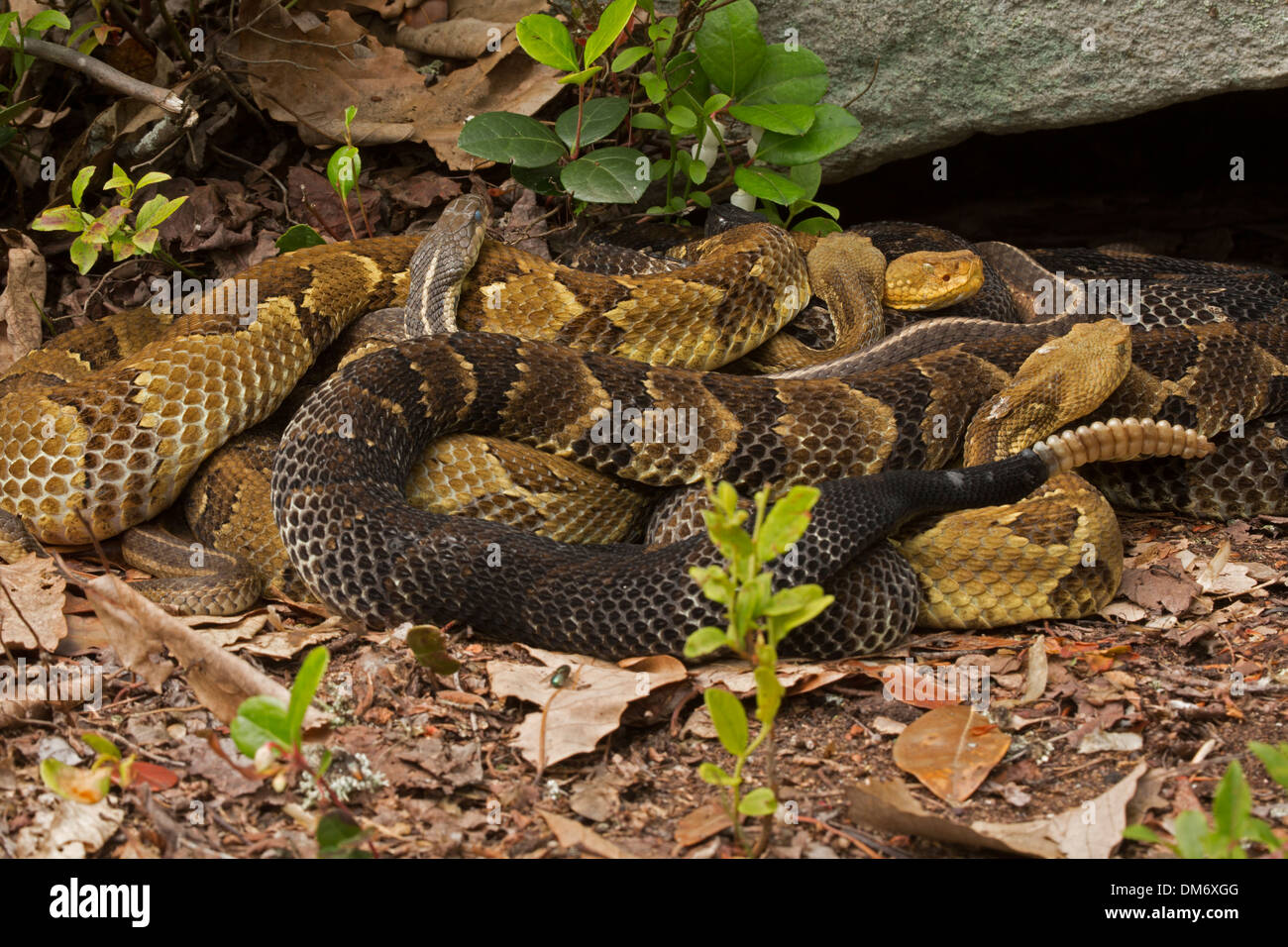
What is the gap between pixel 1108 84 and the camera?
5656 mm

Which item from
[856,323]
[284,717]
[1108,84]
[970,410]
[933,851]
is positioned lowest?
[933,851]

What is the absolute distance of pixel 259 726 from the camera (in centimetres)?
244

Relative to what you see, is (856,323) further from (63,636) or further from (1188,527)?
(63,636)

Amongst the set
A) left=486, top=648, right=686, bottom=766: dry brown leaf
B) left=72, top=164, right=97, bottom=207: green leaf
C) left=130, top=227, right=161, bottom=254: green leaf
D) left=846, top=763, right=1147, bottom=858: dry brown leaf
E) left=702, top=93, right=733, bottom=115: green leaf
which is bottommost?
left=846, top=763, right=1147, bottom=858: dry brown leaf

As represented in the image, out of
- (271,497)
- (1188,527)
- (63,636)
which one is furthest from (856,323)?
(63,636)

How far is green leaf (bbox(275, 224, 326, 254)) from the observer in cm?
544

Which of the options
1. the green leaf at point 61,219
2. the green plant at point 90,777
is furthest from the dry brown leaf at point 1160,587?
the green leaf at point 61,219

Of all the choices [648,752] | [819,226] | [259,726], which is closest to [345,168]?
[819,226]

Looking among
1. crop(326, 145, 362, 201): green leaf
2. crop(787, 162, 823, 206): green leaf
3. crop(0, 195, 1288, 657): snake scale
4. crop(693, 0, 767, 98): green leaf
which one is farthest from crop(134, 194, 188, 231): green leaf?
crop(787, 162, 823, 206): green leaf

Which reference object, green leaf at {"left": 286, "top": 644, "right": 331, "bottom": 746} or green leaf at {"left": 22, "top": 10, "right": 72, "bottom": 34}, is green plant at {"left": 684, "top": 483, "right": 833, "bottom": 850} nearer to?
green leaf at {"left": 286, "top": 644, "right": 331, "bottom": 746}

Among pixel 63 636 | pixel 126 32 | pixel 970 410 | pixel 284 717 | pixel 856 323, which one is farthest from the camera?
pixel 126 32

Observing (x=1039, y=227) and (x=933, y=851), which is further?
(x=1039, y=227)

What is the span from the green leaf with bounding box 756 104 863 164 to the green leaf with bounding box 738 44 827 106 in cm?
12
